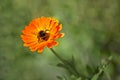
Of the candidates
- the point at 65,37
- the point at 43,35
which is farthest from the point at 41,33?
the point at 65,37

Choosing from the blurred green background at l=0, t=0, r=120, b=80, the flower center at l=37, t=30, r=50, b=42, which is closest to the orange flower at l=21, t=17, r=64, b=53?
the flower center at l=37, t=30, r=50, b=42

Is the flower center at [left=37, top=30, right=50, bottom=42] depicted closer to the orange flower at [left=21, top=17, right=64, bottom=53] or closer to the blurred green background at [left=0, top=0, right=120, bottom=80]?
the orange flower at [left=21, top=17, right=64, bottom=53]

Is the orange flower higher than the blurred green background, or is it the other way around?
the blurred green background

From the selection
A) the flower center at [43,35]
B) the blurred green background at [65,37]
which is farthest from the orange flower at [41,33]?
the blurred green background at [65,37]

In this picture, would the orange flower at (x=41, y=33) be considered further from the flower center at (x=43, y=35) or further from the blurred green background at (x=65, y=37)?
the blurred green background at (x=65, y=37)

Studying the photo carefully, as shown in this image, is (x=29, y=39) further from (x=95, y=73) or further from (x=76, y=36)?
(x=76, y=36)

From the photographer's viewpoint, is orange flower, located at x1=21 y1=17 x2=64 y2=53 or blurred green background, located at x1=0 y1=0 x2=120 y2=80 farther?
blurred green background, located at x1=0 y1=0 x2=120 y2=80
